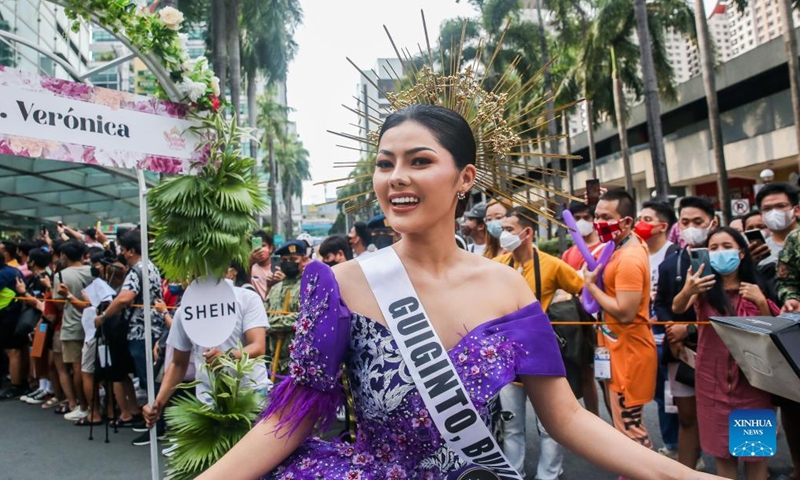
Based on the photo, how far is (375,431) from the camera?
171 cm

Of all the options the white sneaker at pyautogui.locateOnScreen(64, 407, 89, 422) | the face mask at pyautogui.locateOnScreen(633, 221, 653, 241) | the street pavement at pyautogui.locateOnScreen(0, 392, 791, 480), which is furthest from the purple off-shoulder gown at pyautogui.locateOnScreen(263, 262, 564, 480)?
the white sneaker at pyautogui.locateOnScreen(64, 407, 89, 422)

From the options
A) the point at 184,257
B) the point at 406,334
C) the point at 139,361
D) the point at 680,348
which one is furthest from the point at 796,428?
the point at 139,361

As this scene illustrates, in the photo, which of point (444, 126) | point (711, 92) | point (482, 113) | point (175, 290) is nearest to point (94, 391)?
point (175, 290)

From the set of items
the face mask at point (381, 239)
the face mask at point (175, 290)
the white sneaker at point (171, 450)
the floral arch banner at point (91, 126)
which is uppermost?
the floral arch banner at point (91, 126)

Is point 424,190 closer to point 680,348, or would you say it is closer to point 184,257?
point 184,257

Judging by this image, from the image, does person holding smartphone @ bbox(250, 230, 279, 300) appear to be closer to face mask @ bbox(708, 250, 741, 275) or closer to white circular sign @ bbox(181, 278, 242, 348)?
→ white circular sign @ bbox(181, 278, 242, 348)

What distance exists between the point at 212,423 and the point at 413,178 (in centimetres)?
160

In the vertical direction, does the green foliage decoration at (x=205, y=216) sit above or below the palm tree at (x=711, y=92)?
below

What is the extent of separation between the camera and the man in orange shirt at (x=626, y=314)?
156 inches

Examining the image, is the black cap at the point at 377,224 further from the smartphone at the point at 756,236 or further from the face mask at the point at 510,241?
the smartphone at the point at 756,236

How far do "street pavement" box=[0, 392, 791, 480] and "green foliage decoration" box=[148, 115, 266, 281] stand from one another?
102 inches

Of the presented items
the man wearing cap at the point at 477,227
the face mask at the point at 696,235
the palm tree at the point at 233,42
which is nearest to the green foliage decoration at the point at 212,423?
the face mask at the point at 696,235

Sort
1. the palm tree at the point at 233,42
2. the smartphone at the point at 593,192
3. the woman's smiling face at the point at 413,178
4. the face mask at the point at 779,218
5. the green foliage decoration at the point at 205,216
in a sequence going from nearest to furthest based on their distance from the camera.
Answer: the woman's smiling face at the point at 413,178 < the green foliage decoration at the point at 205,216 < the face mask at the point at 779,218 < the smartphone at the point at 593,192 < the palm tree at the point at 233,42

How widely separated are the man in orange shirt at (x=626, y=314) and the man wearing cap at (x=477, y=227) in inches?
78.9
